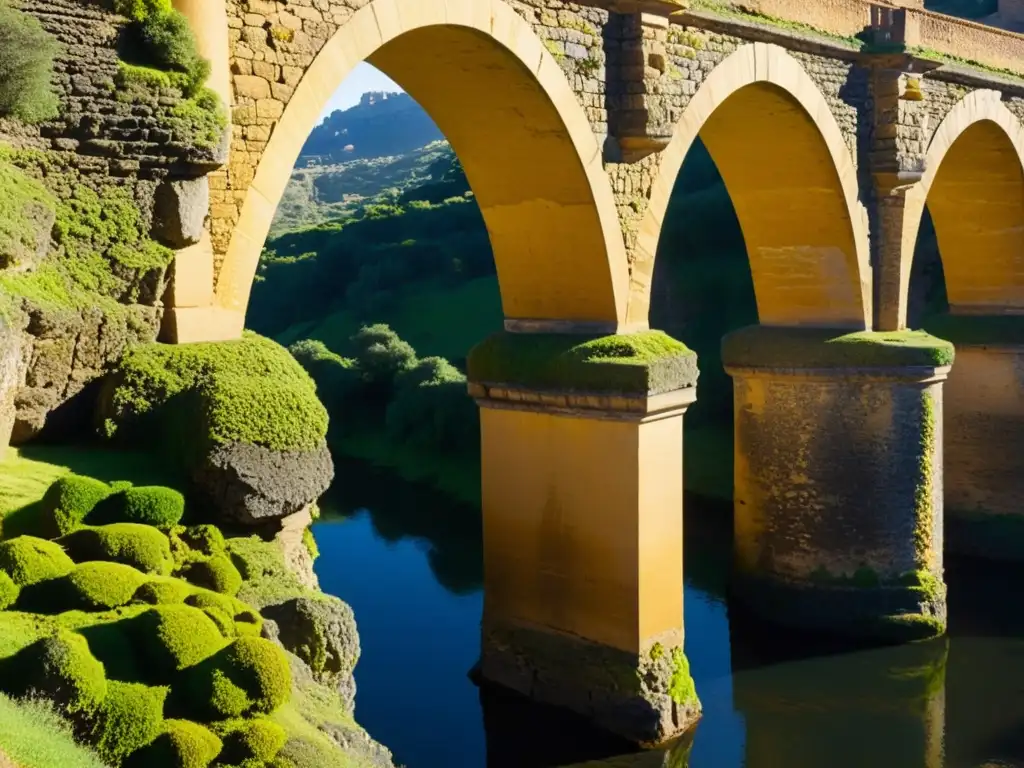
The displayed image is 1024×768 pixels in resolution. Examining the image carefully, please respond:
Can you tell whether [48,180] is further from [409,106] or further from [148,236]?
[409,106]

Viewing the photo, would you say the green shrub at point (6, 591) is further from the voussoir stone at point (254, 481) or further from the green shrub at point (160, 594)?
the voussoir stone at point (254, 481)

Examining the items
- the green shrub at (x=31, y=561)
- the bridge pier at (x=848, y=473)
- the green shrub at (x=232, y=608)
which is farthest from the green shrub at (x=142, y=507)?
the bridge pier at (x=848, y=473)

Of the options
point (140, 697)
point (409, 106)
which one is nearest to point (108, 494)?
point (140, 697)

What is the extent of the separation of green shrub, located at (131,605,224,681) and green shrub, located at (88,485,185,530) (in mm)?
881

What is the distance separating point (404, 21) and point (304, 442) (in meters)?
3.19

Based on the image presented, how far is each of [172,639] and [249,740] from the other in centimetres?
43

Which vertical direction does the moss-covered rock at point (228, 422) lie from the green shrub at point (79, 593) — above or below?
above

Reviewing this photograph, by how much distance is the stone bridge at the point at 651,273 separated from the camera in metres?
7.48

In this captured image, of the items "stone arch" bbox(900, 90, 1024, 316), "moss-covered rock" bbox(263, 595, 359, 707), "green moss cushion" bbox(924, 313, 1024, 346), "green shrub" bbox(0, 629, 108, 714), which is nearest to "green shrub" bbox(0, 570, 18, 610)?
"green shrub" bbox(0, 629, 108, 714)

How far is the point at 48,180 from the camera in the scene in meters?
5.47

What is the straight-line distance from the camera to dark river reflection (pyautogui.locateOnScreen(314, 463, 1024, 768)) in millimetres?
10273

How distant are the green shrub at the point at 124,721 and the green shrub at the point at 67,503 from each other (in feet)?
3.58

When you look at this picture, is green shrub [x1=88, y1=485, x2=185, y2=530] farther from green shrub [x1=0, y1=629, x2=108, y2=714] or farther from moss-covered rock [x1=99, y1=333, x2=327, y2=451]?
green shrub [x1=0, y1=629, x2=108, y2=714]

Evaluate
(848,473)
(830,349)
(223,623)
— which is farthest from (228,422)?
(848,473)
